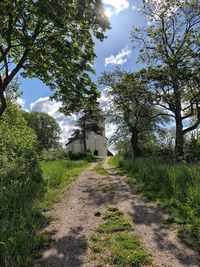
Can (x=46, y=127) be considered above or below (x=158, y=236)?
above

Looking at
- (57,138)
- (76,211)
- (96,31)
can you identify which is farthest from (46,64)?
(57,138)

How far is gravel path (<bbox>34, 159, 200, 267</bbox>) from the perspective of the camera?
452 cm

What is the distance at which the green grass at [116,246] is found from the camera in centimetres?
437

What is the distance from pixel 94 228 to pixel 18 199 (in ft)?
8.67

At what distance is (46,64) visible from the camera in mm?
11562

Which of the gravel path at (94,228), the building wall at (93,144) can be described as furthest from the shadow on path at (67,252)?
the building wall at (93,144)

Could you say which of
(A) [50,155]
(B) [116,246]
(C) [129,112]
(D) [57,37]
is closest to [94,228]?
(B) [116,246]

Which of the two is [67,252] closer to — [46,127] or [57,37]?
[57,37]

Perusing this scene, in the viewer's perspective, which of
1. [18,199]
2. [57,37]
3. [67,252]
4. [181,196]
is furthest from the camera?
[57,37]

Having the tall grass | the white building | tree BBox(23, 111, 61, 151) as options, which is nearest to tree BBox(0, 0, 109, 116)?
the tall grass

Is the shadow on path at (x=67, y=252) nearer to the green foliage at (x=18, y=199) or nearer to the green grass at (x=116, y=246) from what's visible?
→ the green grass at (x=116, y=246)

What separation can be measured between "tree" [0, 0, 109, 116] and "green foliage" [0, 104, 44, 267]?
2.22 meters

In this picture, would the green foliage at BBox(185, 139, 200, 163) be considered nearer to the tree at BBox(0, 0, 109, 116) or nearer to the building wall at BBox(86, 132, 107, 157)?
the tree at BBox(0, 0, 109, 116)

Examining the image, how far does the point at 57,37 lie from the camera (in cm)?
1033
